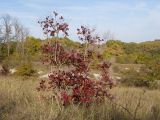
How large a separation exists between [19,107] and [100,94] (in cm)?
191

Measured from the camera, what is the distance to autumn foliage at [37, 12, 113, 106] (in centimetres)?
827

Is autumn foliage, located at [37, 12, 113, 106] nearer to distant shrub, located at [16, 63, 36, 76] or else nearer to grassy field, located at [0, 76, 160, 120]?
grassy field, located at [0, 76, 160, 120]

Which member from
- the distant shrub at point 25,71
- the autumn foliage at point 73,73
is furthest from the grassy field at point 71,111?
the distant shrub at point 25,71

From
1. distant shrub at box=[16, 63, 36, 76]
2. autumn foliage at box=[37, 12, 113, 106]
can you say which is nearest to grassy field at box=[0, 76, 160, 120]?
autumn foliage at box=[37, 12, 113, 106]

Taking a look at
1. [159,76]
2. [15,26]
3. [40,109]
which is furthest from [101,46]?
[15,26]

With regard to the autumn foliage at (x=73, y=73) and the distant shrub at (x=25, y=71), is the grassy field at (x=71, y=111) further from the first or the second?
the distant shrub at (x=25, y=71)

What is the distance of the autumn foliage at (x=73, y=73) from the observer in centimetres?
827

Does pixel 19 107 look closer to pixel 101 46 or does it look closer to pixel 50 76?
pixel 50 76

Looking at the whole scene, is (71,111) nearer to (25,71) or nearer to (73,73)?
(73,73)

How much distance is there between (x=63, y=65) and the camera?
28.8 feet

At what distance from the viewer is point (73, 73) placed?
8.48m

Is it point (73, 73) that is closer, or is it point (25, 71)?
point (73, 73)

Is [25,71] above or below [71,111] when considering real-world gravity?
below

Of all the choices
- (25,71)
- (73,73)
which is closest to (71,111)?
(73,73)
